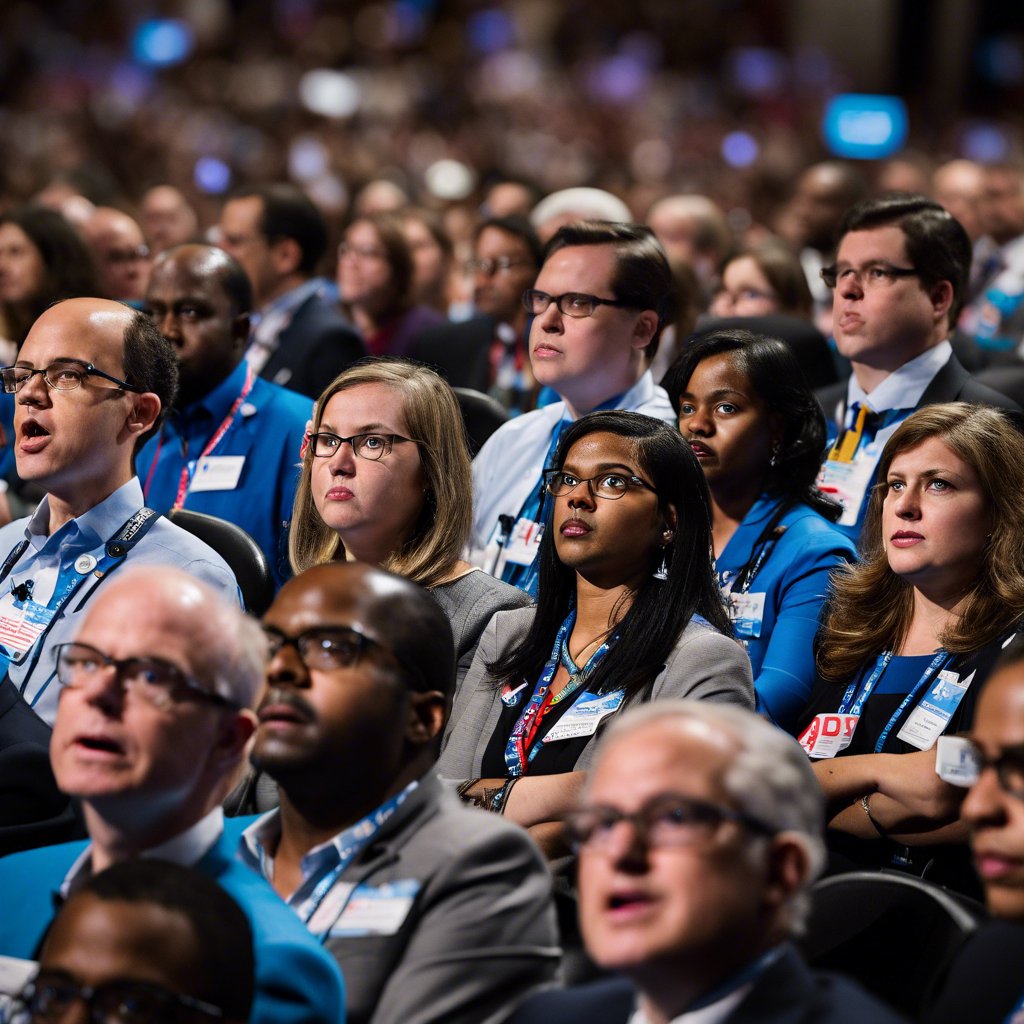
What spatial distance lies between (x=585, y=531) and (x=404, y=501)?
60 cm

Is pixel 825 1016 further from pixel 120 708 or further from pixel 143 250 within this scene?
pixel 143 250

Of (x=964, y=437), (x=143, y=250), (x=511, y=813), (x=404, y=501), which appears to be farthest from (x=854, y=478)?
(x=143, y=250)

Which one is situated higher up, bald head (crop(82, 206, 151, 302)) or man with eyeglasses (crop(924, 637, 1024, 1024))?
bald head (crop(82, 206, 151, 302))

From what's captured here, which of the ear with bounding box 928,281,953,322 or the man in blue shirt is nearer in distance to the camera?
the ear with bounding box 928,281,953,322

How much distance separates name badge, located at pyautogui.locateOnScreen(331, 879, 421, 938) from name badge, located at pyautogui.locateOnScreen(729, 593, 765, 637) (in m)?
1.58

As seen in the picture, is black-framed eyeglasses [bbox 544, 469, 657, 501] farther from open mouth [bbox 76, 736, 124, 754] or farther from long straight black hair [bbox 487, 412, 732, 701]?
open mouth [bbox 76, 736, 124, 754]

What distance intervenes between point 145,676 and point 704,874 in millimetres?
928

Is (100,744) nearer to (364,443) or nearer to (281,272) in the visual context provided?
(364,443)

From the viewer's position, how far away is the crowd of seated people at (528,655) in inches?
77.0

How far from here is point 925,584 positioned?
10.9ft

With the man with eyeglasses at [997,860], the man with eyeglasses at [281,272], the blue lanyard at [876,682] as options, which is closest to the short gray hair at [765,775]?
the man with eyeglasses at [997,860]

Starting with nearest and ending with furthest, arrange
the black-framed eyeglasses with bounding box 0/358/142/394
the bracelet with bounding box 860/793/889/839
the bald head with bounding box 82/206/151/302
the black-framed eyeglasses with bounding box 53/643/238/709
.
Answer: the black-framed eyeglasses with bounding box 53/643/238/709 → the bracelet with bounding box 860/793/889/839 → the black-framed eyeglasses with bounding box 0/358/142/394 → the bald head with bounding box 82/206/151/302

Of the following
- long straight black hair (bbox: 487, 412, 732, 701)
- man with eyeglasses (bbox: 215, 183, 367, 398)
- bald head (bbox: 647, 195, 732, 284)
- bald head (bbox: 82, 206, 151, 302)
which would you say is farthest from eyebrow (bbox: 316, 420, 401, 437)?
bald head (bbox: 647, 195, 732, 284)

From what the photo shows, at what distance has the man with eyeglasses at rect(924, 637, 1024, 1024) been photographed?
2.01m
